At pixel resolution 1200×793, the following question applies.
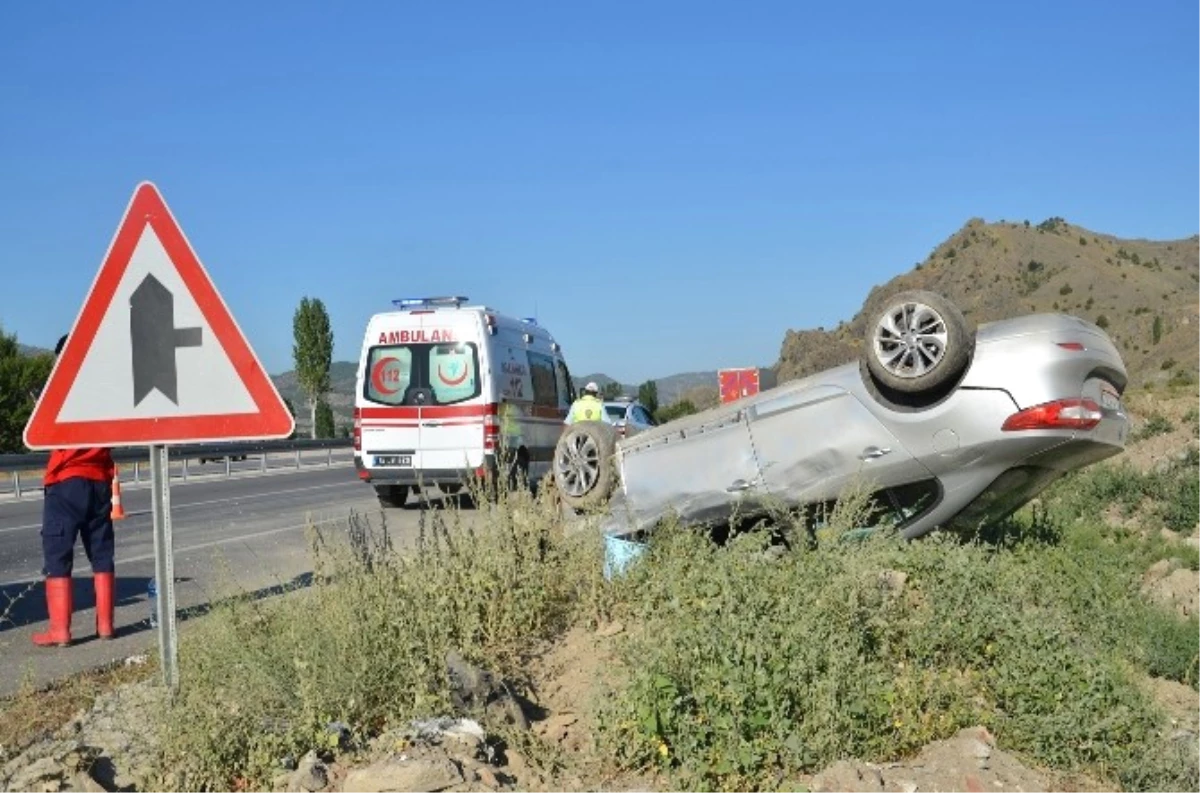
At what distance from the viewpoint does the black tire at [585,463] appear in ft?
31.3

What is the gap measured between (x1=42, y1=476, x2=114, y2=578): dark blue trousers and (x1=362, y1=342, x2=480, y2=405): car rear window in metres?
8.63

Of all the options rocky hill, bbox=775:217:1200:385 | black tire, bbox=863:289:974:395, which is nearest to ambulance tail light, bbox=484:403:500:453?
black tire, bbox=863:289:974:395

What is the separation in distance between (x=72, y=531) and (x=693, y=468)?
4.25m

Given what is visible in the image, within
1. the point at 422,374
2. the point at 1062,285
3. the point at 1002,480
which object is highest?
the point at 1062,285

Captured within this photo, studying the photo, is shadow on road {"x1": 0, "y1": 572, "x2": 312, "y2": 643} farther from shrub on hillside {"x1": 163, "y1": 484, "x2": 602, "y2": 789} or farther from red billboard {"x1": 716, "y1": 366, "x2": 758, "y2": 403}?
red billboard {"x1": 716, "y1": 366, "x2": 758, "y2": 403}

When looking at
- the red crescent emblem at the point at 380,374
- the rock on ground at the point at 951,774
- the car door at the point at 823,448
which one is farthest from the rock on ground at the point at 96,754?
the red crescent emblem at the point at 380,374

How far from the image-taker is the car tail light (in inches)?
293

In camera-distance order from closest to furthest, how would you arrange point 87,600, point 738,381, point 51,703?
1. point 51,703
2. point 87,600
3. point 738,381

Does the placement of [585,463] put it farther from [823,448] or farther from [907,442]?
[907,442]

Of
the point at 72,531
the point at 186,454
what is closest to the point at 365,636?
the point at 72,531

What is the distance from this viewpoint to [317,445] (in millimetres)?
40594

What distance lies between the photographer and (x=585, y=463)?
386 inches

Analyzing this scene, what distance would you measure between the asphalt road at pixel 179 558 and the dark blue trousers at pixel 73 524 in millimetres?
414

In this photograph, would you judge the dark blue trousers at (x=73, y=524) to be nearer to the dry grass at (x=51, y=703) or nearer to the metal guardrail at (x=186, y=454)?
the dry grass at (x=51, y=703)
